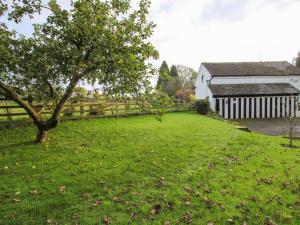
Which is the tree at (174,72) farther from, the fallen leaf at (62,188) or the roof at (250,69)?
the fallen leaf at (62,188)

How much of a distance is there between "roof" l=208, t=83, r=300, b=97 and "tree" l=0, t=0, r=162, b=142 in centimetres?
1938

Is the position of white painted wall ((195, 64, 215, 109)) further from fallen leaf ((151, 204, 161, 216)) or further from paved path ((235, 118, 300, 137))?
fallen leaf ((151, 204, 161, 216))

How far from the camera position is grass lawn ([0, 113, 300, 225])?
5266 mm

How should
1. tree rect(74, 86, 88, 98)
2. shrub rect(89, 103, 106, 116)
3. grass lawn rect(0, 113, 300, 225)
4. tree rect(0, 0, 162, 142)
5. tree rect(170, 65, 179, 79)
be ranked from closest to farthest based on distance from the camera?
grass lawn rect(0, 113, 300, 225)
tree rect(0, 0, 162, 142)
tree rect(74, 86, 88, 98)
shrub rect(89, 103, 106, 116)
tree rect(170, 65, 179, 79)

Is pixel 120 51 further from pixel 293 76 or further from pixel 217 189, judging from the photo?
pixel 293 76

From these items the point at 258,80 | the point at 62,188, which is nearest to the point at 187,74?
the point at 258,80

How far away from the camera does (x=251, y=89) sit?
28.0m

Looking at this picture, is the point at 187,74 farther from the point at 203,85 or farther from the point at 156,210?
Result: the point at 156,210

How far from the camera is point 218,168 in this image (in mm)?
8117

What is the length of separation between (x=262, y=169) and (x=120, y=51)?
250 inches

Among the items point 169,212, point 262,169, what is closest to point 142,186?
point 169,212

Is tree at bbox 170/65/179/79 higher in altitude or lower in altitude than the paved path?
higher

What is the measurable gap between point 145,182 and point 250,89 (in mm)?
24666

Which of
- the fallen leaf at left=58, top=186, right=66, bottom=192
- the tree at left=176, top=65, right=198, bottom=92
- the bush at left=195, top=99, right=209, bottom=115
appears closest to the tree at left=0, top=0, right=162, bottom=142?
the fallen leaf at left=58, top=186, right=66, bottom=192
